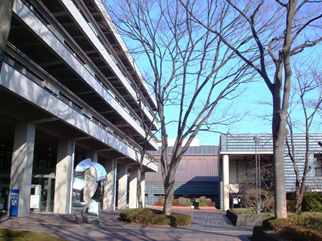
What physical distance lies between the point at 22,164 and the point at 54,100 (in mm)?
3988

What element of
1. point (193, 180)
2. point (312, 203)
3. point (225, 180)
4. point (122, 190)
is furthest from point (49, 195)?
point (193, 180)

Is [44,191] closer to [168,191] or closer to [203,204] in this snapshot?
[168,191]

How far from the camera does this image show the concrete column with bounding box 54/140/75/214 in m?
24.8

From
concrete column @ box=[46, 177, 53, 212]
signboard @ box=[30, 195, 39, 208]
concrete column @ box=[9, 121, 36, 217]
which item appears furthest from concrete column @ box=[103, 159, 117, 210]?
concrete column @ box=[9, 121, 36, 217]

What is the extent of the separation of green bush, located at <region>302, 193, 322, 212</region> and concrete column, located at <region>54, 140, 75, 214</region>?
18.4 m

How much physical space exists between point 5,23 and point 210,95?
1380 centimetres

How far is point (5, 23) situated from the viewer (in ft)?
21.4

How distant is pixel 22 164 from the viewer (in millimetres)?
19688

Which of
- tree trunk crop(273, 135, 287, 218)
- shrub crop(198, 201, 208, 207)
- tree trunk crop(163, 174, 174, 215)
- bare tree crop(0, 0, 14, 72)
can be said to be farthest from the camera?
shrub crop(198, 201, 208, 207)

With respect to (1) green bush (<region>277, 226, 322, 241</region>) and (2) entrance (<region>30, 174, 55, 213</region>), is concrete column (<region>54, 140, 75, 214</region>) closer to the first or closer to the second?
(2) entrance (<region>30, 174, 55, 213</region>)

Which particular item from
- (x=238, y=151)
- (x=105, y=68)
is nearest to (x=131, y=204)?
(x=238, y=151)

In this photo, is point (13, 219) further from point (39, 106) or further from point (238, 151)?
point (238, 151)

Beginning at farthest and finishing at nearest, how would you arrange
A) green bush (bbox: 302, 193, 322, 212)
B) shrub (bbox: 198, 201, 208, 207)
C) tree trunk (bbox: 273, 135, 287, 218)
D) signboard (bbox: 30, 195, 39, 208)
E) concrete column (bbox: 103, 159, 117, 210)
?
shrub (bbox: 198, 201, 208, 207), concrete column (bbox: 103, 159, 117, 210), green bush (bbox: 302, 193, 322, 212), signboard (bbox: 30, 195, 39, 208), tree trunk (bbox: 273, 135, 287, 218)

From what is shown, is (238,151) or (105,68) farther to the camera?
(238,151)
